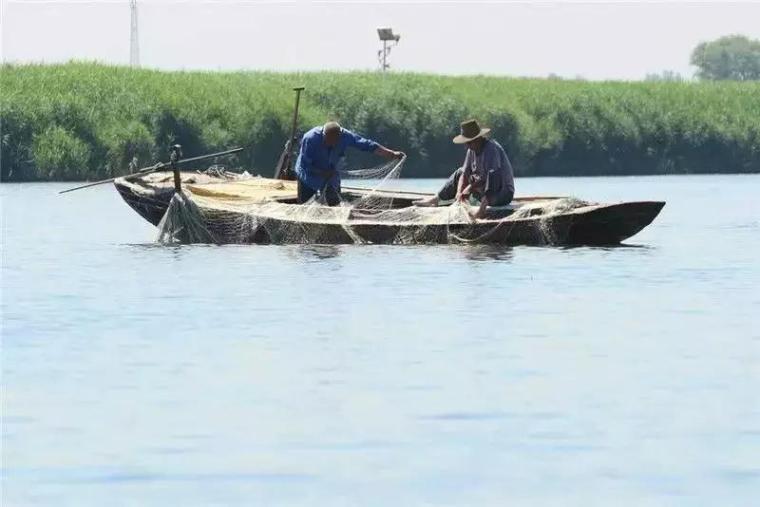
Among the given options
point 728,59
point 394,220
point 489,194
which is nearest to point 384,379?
point 489,194

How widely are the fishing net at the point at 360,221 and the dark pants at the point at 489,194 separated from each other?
97mm

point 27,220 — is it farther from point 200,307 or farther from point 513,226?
point 200,307

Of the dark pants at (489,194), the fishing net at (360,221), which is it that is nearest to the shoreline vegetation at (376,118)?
the fishing net at (360,221)

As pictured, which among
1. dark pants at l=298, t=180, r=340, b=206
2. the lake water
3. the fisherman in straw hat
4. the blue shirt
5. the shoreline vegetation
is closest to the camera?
the lake water

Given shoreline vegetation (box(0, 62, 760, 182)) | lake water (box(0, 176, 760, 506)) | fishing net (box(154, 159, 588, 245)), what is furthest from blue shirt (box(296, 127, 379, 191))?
shoreline vegetation (box(0, 62, 760, 182))

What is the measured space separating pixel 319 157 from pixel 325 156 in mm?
66

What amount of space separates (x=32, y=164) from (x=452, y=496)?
→ 2990 cm

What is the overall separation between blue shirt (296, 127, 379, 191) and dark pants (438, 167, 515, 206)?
2.63 ft

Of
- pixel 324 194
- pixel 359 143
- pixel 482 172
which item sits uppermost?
pixel 359 143

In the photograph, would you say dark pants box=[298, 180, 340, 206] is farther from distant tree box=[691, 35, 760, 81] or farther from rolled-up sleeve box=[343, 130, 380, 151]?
distant tree box=[691, 35, 760, 81]

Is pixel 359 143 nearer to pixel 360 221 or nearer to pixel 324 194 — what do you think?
pixel 360 221

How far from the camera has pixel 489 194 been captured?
1903 centimetres

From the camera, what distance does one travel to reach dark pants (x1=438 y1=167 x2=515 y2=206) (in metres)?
19.0

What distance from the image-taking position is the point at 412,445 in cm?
858
